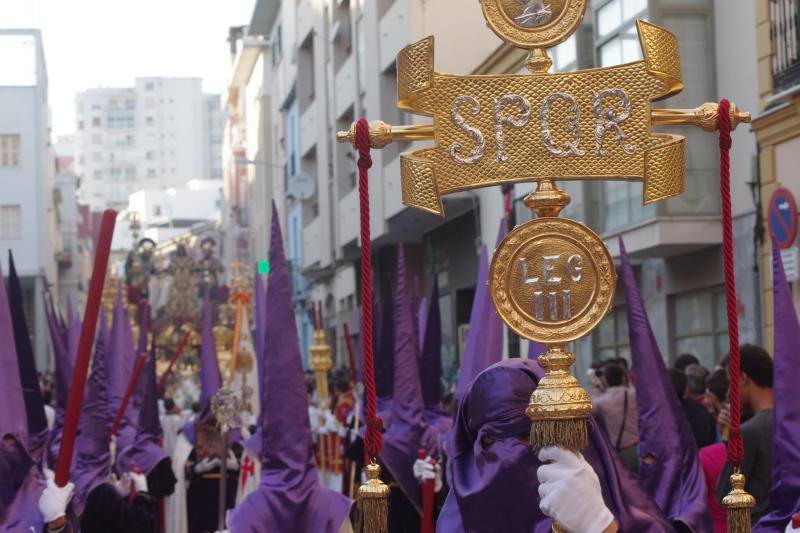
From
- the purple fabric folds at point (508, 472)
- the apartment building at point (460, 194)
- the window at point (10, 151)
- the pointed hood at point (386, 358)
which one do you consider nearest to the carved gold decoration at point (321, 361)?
the apartment building at point (460, 194)

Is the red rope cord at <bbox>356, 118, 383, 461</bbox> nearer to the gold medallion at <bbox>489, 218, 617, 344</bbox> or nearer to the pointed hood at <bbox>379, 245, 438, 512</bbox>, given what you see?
the gold medallion at <bbox>489, 218, 617, 344</bbox>

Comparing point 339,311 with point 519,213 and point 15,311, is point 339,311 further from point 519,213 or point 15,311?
point 15,311

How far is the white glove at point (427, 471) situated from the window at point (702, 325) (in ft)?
22.4

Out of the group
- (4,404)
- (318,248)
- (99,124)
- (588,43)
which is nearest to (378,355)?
(4,404)

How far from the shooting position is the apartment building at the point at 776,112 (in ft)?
47.5

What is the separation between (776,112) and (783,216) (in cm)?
104

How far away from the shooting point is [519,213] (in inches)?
862

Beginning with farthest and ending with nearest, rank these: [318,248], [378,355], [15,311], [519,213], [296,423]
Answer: [318,248], [519,213], [378,355], [15,311], [296,423]

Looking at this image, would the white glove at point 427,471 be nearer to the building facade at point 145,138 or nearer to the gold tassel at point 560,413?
the gold tassel at point 560,413

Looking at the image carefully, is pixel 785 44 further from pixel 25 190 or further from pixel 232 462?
pixel 25 190

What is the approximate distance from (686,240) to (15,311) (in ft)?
32.1

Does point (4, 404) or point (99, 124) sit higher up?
point (99, 124)

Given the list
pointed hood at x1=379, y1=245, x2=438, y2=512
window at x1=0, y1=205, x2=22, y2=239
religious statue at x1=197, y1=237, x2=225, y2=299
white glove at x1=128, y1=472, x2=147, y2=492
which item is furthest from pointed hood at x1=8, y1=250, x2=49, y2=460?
window at x1=0, y1=205, x2=22, y2=239

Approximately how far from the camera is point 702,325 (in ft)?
57.3
